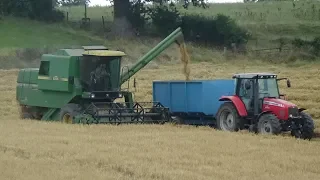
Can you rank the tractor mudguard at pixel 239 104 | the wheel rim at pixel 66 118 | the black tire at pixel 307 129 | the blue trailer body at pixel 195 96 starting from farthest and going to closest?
the wheel rim at pixel 66 118
the blue trailer body at pixel 195 96
the tractor mudguard at pixel 239 104
the black tire at pixel 307 129

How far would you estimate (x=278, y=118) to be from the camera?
747 inches

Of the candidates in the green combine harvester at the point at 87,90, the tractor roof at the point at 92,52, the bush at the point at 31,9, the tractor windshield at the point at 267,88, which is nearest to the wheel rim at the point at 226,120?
the tractor windshield at the point at 267,88

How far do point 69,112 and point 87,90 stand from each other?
0.95 metres

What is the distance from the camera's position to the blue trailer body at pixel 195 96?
72.7ft

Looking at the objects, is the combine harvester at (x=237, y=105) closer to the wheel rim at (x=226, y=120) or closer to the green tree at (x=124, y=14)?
the wheel rim at (x=226, y=120)

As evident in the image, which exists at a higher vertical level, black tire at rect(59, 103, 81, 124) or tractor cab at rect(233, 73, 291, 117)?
tractor cab at rect(233, 73, 291, 117)

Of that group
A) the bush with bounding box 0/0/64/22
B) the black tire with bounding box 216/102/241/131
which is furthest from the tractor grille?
the bush with bounding box 0/0/64/22

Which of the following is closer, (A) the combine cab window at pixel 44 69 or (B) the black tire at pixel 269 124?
(B) the black tire at pixel 269 124

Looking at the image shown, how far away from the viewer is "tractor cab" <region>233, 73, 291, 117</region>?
19.8 m

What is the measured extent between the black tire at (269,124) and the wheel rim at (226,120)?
4.97 feet

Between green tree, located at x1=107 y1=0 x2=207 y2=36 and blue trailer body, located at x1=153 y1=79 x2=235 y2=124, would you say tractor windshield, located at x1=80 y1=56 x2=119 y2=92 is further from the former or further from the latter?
green tree, located at x1=107 y1=0 x2=207 y2=36

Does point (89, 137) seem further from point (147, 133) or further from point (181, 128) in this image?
point (181, 128)

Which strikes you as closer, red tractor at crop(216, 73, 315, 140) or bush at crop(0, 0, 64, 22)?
red tractor at crop(216, 73, 315, 140)

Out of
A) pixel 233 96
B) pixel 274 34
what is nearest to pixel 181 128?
pixel 233 96
